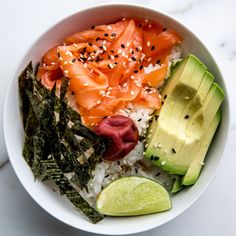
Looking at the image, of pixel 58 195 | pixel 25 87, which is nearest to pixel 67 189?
pixel 58 195

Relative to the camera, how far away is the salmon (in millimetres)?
1998

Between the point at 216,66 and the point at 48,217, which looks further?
the point at 48,217

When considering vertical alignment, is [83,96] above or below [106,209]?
above

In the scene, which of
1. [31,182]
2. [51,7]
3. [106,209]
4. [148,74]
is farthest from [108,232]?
[51,7]

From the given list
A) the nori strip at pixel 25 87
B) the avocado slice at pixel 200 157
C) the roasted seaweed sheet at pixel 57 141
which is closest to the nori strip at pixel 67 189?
the roasted seaweed sheet at pixel 57 141

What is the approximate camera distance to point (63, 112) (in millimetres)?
1970

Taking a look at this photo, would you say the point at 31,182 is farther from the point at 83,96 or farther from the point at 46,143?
the point at 83,96

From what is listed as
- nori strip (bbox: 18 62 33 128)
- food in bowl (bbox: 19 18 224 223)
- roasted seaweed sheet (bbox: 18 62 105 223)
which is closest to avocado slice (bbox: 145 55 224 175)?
food in bowl (bbox: 19 18 224 223)

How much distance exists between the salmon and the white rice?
0.03m

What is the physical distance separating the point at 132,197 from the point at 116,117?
11.7 inches

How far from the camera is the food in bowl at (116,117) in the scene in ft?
6.41

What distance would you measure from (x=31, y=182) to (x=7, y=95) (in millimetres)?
329

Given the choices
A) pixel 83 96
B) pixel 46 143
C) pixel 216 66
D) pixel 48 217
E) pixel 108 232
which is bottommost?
pixel 48 217

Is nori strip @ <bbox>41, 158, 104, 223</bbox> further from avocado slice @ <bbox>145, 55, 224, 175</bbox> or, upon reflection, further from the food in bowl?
avocado slice @ <bbox>145, 55, 224, 175</bbox>
